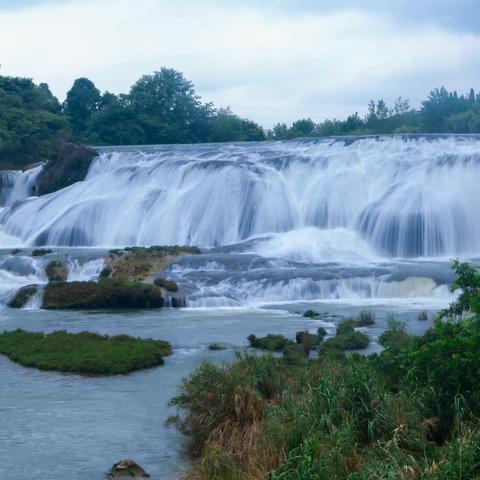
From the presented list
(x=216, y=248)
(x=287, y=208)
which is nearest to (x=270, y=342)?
(x=216, y=248)

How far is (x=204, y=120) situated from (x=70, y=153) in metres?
19.5

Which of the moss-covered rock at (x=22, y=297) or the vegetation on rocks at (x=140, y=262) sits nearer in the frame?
the moss-covered rock at (x=22, y=297)

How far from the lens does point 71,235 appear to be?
142 ft

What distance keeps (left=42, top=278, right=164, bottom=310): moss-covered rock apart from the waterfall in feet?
27.4

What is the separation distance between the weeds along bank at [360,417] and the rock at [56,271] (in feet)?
65.6

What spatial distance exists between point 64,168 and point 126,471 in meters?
40.0

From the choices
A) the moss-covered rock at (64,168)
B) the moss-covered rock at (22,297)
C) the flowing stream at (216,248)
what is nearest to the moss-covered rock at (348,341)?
the flowing stream at (216,248)

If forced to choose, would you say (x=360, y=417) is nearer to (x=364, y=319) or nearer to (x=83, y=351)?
(x=83, y=351)

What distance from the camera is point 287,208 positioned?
4309cm

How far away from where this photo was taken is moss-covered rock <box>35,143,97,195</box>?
52000mm

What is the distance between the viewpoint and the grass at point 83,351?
2045 centimetres

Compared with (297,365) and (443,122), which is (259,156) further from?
(297,365)

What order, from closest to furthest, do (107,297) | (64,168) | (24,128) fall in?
(107,297)
(64,168)
(24,128)

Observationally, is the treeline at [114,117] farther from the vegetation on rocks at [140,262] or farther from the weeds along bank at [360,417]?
the weeds along bank at [360,417]
